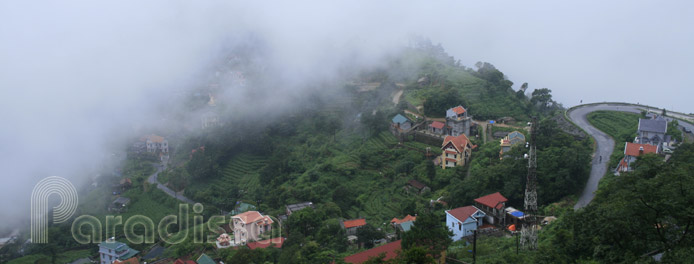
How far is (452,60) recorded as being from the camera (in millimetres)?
29266

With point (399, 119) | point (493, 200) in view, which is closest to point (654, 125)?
point (493, 200)

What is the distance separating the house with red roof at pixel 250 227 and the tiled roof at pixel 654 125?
10.8 metres

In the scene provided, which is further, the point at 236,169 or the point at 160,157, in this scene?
the point at 160,157

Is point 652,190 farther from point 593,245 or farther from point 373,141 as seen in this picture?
point 373,141

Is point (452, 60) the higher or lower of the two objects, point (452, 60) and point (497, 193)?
the higher

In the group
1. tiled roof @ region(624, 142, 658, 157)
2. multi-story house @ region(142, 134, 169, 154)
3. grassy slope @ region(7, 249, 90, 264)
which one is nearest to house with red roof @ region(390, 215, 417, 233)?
tiled roof @ region(624, 142, 658, 157)

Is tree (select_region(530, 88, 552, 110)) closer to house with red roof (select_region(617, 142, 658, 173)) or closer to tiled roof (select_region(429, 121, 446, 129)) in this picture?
tiled roof (select_region(429, 121, 446, 129))

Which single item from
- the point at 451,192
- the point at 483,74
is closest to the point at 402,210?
the point at 451,192

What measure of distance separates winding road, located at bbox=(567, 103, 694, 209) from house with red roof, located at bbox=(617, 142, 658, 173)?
2.30ft

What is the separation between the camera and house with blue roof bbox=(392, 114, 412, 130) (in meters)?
19.7

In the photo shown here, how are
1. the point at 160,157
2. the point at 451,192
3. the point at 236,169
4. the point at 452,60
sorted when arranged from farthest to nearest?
1. the point at 452,60
2. the point at 160,157
3. the point at 236,169
4. the point at 451,192

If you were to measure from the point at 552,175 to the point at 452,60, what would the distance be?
17.1 m

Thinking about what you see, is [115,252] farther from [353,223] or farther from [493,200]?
[493,200]

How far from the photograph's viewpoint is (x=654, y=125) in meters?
14.5
